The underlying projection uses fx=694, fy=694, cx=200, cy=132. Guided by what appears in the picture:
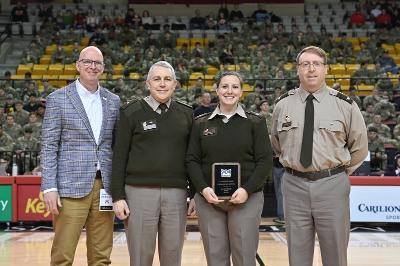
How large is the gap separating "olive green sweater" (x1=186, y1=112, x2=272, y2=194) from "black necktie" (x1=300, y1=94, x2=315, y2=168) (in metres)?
0.27

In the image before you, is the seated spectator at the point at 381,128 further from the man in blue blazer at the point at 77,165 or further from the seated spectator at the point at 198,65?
the man in blue blazer at the point at 77,165

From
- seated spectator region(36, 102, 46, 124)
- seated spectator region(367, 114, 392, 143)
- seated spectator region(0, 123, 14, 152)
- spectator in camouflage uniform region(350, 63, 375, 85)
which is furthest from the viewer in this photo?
spectator in camouflage uniform region(350, 63, 375, 85)

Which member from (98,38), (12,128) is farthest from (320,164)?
(98,38)

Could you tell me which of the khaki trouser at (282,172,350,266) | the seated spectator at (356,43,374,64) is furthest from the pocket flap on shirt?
the seated spectator at (356,43,374,64)

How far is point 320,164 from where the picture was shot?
4.75 m

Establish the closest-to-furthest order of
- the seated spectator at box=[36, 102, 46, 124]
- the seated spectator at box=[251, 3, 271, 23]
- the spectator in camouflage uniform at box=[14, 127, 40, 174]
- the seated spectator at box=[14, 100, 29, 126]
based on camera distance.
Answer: the spectator in camouflage uniform at box=[14, 127, 40, 174], the seated spectator at box=[36, 102, 46, 124], the seated spectator at box=[14, 100, 29, 126], the seated spectator at box=[251, 3, 271, 23]

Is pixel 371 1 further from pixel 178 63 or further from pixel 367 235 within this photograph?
pixel 367 235

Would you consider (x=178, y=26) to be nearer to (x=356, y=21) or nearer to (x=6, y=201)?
(x=356, y=21)

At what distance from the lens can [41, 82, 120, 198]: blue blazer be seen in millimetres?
4910

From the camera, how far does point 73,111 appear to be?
16.3 ft

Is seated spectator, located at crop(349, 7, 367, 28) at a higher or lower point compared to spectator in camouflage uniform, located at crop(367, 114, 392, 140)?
higher

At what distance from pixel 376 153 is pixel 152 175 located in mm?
8330

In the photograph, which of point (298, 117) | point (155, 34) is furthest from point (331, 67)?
point (298, 117)

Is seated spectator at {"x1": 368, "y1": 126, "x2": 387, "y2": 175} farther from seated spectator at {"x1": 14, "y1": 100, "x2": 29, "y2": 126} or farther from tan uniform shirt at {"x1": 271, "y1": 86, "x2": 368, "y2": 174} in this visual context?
seated spectator at {"x1": 14, "y1": 100, "x2": 29, "y2": 126}
